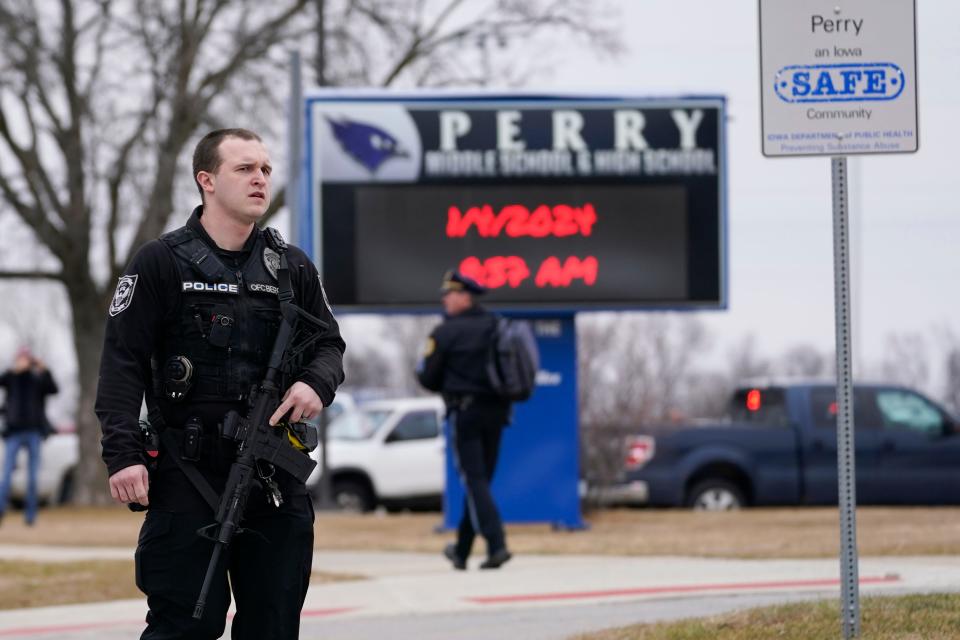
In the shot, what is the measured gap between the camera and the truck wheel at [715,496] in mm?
18297

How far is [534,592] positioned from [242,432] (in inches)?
194

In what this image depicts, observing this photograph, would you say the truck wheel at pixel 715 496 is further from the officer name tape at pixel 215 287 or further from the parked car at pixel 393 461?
the officer name tape at pixel 215 287

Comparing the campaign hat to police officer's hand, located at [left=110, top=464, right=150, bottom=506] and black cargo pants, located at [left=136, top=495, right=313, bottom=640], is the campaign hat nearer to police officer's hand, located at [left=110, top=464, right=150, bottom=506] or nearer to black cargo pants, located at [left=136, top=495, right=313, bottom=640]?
black cargo pants, located at [left=136, top=495, right=313, bottom=640]

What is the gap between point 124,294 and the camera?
497 cm

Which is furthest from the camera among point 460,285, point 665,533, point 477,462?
point 665,533

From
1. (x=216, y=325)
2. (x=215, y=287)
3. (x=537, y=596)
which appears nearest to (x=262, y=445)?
(x=216, y=325)

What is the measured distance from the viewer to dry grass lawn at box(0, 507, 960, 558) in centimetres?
1219

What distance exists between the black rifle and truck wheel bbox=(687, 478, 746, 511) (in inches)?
533

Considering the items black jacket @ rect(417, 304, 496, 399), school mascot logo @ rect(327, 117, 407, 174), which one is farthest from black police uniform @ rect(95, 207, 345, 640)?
school mascot logo @ rect(327, 117, 407, 174)

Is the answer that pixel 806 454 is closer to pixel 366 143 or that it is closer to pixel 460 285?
pixel 366 143

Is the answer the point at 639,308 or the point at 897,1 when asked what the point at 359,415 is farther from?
the point at 897,1

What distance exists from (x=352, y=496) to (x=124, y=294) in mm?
17487

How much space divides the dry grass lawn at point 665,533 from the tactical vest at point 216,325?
23.0 ft

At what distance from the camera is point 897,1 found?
6.36 meters
